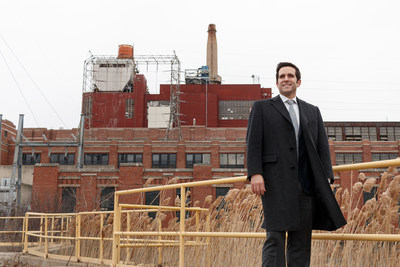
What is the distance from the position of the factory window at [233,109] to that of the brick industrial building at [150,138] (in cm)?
13

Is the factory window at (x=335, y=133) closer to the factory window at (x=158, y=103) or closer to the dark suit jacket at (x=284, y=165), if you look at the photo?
the factory window at (x=158, y=103)

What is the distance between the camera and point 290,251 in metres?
2.98

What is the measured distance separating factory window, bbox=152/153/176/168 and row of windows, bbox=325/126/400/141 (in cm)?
2115

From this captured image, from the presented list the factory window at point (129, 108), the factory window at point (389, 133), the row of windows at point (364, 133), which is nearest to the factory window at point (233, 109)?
the row of windows at point (364, 133)

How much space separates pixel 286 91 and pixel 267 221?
1061mm

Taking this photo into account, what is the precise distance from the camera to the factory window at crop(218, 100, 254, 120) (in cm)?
5112

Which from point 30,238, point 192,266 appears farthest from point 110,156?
point 192,266

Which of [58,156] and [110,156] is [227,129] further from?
[58,156]

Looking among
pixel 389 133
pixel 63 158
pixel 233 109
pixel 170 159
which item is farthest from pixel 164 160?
pixel 389 133

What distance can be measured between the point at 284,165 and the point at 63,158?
43071mm

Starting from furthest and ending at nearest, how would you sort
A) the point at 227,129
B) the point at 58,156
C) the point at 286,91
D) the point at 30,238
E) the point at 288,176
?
the point at 227,129
the point at 58,156
the point at 30,238
the point at 286,91
the point at 288,176

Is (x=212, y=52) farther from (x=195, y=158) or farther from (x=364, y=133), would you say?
(x=195, y=158)

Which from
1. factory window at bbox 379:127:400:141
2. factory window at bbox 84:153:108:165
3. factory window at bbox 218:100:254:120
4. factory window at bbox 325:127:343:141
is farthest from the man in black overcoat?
factory window at bbox 379:127:400:141

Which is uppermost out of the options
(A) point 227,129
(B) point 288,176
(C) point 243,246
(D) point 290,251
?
(A) point 227,129
